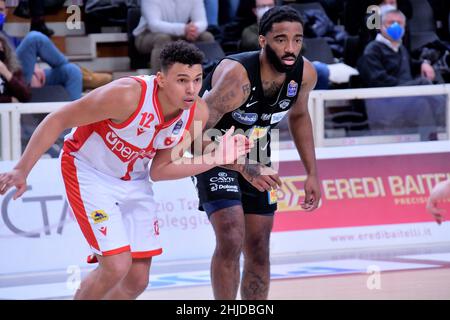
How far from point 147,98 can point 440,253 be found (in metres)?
4.07

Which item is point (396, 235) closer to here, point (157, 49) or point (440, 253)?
point (440, 253)

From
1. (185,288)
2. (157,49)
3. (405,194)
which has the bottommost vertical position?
(185,288)

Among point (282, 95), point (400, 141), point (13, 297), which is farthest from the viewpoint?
point (400, 141)

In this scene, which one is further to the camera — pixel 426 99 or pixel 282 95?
pixel 426 99

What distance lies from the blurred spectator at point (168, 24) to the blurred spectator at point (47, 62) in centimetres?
78

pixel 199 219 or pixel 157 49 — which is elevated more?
pixel 157 49

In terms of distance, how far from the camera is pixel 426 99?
8.41 m

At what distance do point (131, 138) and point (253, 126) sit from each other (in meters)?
0.95

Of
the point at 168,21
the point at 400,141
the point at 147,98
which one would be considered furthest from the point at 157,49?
the point at 147,98

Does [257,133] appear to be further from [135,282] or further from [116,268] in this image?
[116,268]

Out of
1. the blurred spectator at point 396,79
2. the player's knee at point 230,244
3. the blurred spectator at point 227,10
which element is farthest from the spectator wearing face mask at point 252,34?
the player's knee at point 230,244

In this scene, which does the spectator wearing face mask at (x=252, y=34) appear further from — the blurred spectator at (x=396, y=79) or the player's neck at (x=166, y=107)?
the player's neck at (x=166, y=107)

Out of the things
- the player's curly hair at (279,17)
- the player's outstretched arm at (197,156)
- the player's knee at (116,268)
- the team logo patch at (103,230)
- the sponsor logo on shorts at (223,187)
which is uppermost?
the player's curly hair at (279,17)

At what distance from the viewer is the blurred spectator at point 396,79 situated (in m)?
8.37
